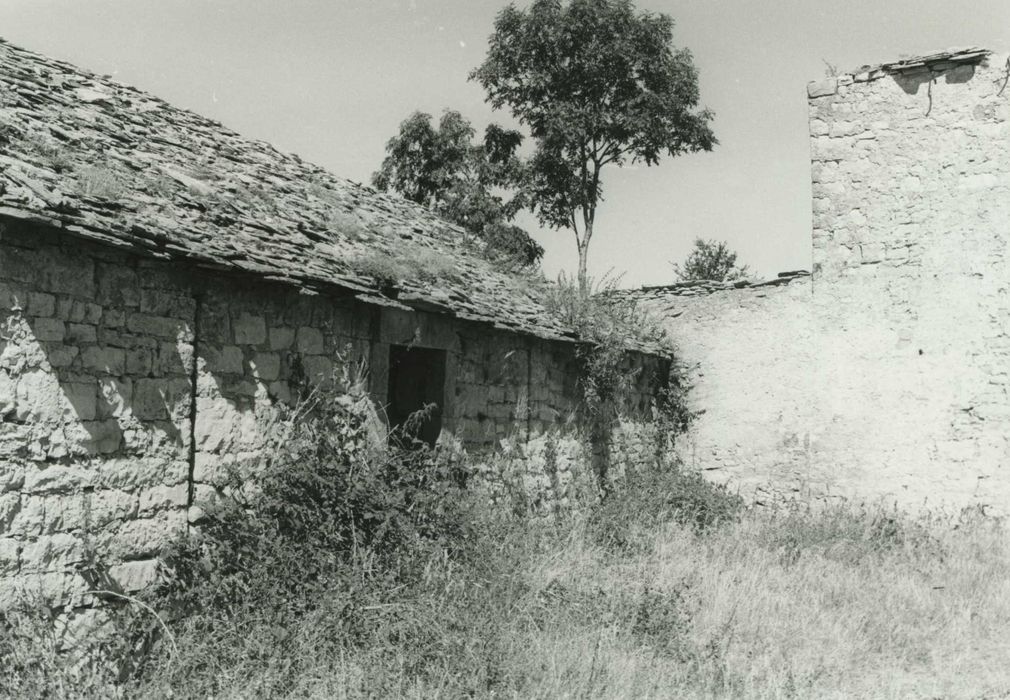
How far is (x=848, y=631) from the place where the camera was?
6.67m

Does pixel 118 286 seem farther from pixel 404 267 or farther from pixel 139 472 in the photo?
pixel 404 267

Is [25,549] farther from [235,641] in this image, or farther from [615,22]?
[615,22]

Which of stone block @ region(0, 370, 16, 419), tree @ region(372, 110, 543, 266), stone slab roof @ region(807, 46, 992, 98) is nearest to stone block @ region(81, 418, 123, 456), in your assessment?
stone block @ region(0, 370, 16, 419)

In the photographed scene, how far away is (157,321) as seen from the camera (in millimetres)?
5758

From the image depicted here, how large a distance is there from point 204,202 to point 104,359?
5.72 ft

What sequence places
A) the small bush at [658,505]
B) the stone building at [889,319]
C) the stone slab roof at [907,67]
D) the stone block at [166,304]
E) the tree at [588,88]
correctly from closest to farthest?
1. the stone block at [166,304]
2. the small bush at [658,505]
3. the stone building at [889,319]
4. the stone slab roof at [907,67]
5. the tree at [588,88]

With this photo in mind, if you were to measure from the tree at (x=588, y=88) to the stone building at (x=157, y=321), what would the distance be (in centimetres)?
1272

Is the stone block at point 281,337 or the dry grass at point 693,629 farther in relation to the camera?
the stone block at point 281,337

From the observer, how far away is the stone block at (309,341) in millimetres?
6773

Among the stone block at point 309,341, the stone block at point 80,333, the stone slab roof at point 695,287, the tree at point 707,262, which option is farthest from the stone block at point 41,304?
the tree at point 707,262

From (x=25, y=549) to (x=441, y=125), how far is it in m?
18.2

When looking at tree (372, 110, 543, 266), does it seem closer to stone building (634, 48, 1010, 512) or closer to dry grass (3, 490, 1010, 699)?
stone building (634, 48, 1010, 512)

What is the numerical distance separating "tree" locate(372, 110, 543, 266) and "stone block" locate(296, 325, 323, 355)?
14.5 metres

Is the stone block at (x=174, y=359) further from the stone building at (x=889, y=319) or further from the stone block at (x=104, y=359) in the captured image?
the stone building at (x=889, y=319)
